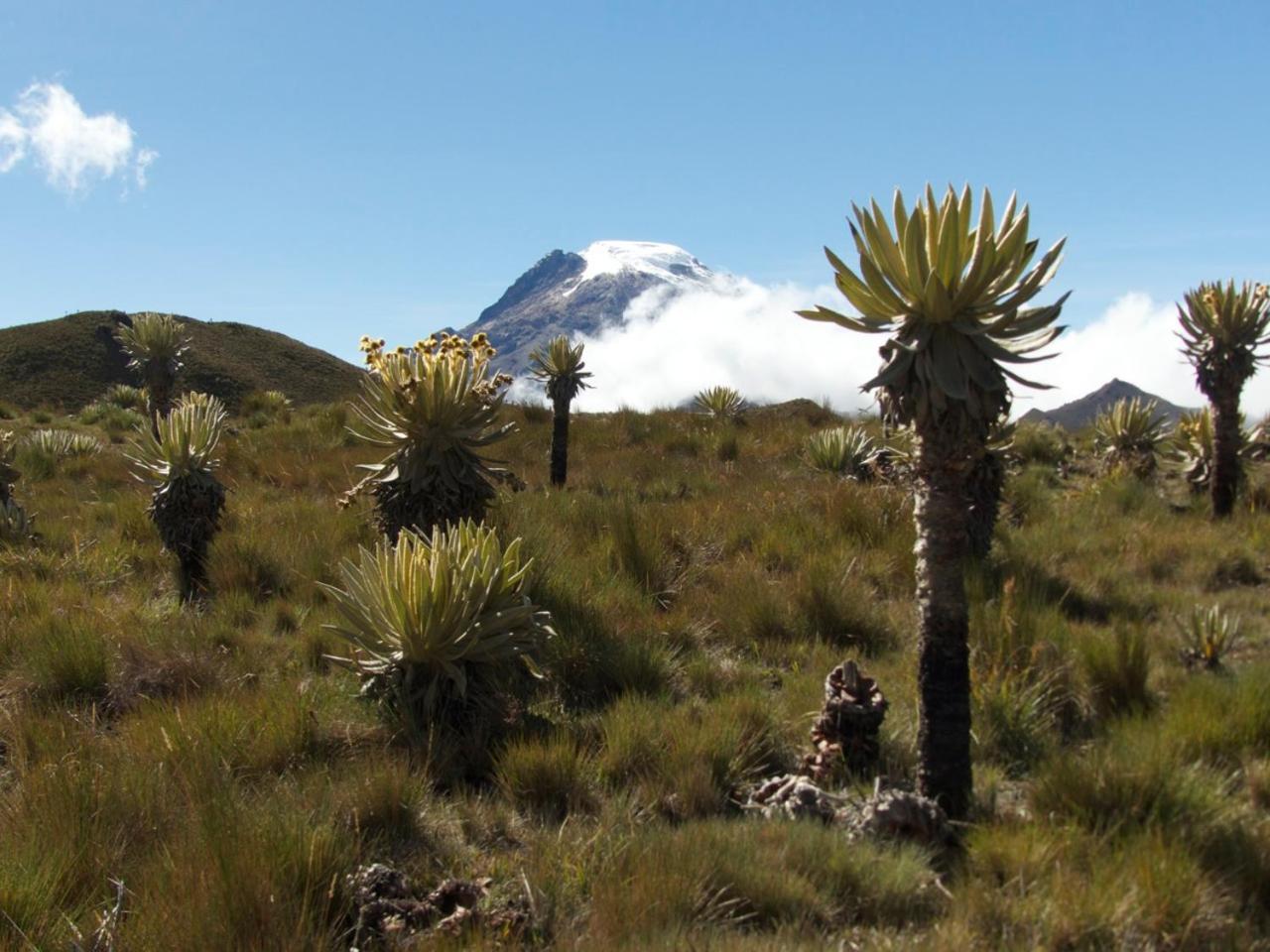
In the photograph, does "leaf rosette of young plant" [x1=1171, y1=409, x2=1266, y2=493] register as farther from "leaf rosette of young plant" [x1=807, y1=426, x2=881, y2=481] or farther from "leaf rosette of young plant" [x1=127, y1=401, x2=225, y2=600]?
"leaf rosette of young plant" [x1=127, y1=401, x2=225, y2=600]

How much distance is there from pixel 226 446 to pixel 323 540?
6.52m

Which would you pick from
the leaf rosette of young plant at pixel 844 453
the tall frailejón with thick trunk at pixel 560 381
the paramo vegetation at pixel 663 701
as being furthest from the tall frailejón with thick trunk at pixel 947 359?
the tall frailejón with thick trunk at pixel 560 381

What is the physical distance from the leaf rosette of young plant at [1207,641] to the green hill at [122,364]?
29.5 metres

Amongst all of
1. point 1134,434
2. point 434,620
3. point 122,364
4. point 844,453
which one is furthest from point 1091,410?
point 122,364

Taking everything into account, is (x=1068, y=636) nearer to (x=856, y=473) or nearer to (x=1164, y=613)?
(x=1164, y=613)

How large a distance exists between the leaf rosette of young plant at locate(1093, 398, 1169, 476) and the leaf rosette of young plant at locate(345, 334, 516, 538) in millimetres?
8465

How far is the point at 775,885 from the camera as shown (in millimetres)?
3277

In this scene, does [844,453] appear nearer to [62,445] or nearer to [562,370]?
[562,370]

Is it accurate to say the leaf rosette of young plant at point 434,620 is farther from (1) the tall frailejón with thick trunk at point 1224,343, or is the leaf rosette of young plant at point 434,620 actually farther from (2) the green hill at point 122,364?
(2) the green hill at point 122,364

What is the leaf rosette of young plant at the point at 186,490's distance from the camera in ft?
24.5

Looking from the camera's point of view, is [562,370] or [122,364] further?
[122,364]

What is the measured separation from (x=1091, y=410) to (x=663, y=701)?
16603 mm

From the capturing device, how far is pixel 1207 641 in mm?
5348

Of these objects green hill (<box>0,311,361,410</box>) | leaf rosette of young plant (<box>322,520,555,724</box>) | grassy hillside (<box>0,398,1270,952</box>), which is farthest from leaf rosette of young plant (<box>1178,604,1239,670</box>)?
green hill (<box>0,311,361,410</box>)
